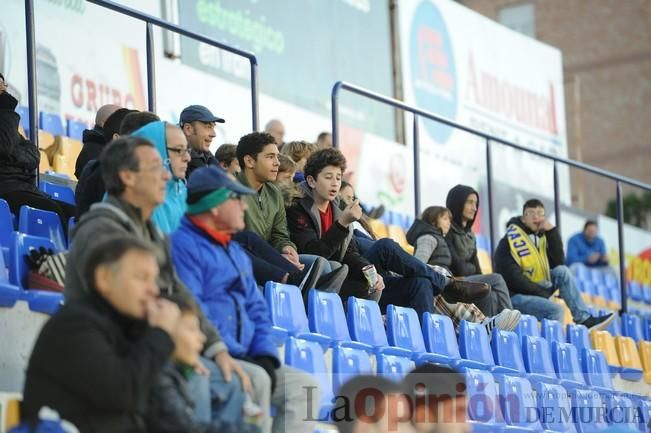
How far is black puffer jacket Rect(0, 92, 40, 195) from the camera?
20.0ft

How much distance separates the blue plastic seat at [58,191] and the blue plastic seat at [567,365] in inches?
125

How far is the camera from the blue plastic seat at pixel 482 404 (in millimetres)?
6230

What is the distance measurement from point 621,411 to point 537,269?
5.89 ft

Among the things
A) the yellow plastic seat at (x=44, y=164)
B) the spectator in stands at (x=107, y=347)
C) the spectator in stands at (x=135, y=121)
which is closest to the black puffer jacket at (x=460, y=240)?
the yellow plastic seat at (x=44, y=164)

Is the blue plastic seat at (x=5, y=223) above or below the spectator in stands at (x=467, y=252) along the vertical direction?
below

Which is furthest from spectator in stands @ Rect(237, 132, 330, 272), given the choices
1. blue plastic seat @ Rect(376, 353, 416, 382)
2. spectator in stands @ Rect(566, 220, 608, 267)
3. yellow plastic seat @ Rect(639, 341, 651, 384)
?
spectator in stands @ Rect(566, 220, 608, 267)

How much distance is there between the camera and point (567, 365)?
26.8 feet

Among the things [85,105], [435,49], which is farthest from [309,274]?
[435,49]

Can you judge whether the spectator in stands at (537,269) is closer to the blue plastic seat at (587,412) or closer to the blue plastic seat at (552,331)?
the blue plastic seat at (552,331)

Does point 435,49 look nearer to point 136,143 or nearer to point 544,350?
point 544,350

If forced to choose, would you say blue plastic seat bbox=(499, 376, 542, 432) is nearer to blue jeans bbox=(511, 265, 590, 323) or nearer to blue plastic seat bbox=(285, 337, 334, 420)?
blue plastic seat bbox=(285, 337, 334, 420)

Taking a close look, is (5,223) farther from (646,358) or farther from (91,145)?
(646,358)

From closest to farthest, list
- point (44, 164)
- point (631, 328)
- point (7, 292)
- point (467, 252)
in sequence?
point (7, 292) → point (44, 164) → point (467, 252) → point (631, 328)

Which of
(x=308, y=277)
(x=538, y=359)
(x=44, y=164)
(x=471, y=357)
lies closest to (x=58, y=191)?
(x=44, y=164)
